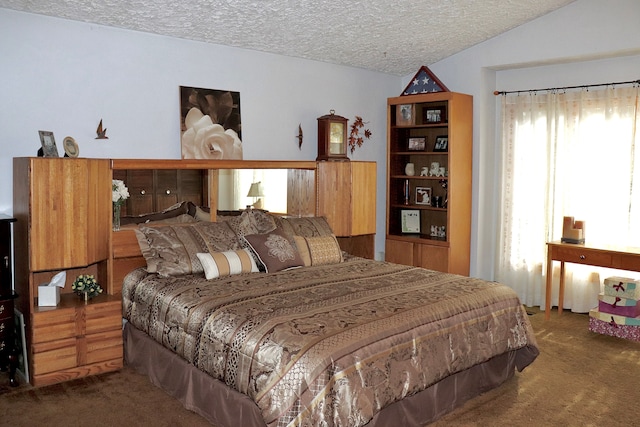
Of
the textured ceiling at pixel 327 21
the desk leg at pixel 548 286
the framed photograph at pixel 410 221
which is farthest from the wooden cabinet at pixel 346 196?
the desk leg at pixel 548 286

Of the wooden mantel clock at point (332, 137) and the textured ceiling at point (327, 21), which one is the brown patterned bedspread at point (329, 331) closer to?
the wooden mantel clock at point (332, 137)

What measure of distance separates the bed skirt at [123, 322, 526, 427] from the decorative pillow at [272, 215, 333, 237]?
1.36m

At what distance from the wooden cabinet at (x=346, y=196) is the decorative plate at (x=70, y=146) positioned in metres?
2.08

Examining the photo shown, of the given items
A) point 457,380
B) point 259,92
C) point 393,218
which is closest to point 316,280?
point 457,380

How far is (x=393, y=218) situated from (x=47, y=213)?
3485 mm

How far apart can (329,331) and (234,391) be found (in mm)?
569

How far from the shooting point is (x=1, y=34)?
3.58 m

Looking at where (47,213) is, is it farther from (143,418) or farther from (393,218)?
(393,218)

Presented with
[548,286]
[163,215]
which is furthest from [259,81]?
[548,286]

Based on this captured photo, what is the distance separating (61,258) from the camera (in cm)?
351

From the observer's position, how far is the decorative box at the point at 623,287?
440 cm

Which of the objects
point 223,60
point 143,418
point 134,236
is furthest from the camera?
point 223,60

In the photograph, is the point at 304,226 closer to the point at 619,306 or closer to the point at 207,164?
the point at 207,164

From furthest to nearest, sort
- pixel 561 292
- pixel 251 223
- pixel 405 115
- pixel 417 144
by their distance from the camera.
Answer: pixel 417 144
pixel 405 115
pixel 561 292
pixel 251 223
